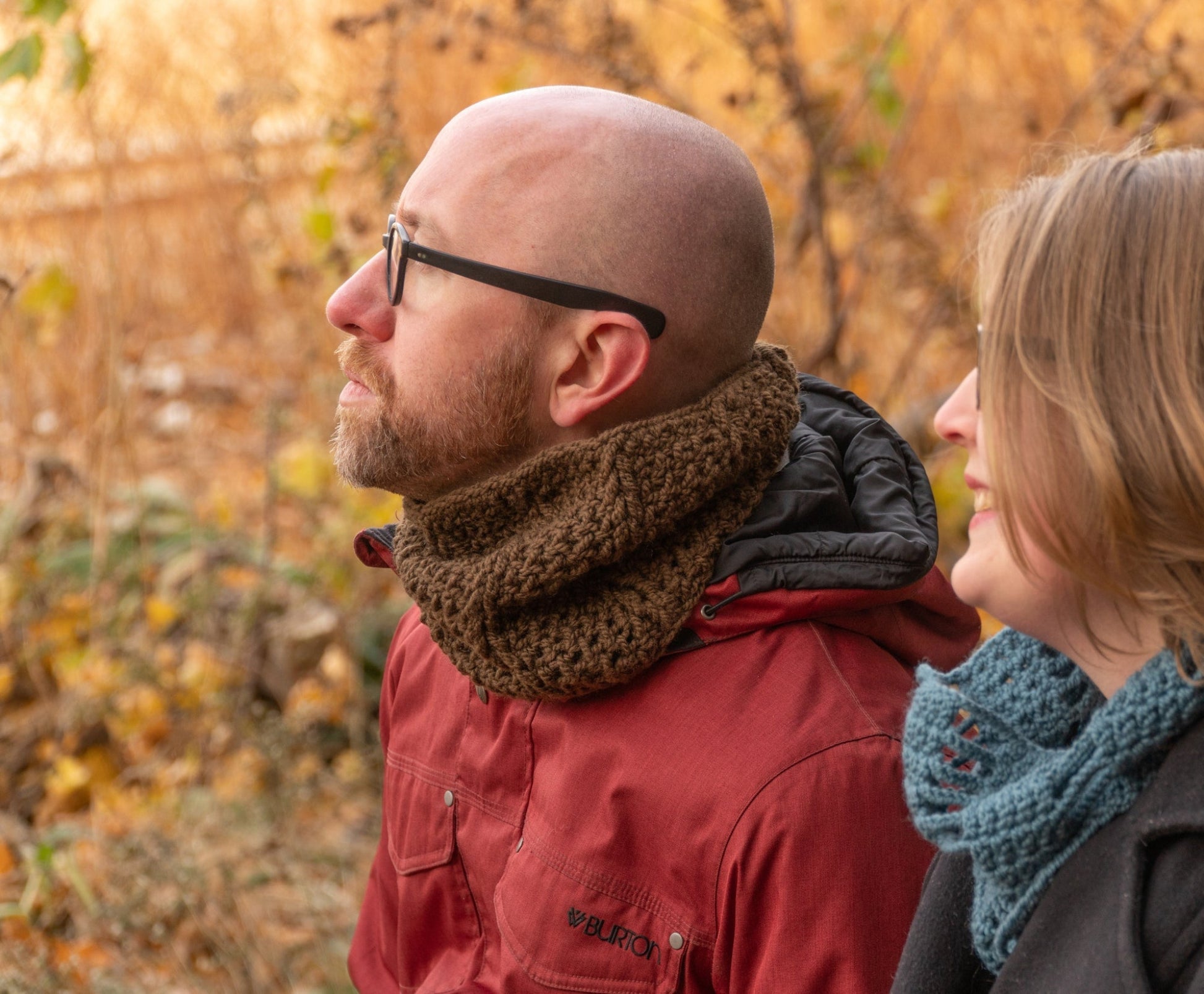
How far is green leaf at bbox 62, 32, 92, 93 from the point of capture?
94.5 inches

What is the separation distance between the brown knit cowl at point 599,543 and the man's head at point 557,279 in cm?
9

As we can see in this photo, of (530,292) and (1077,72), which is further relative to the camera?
(1077,72)

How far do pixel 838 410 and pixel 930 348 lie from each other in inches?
140

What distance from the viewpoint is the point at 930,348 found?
204 inches

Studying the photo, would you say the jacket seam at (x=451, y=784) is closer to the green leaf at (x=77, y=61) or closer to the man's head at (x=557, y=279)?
the man's head at (x=557, y=279)

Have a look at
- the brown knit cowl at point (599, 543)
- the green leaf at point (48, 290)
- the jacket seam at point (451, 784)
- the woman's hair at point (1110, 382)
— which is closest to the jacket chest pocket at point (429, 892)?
the jacket seam at point (451, 784)

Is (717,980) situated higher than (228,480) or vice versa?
(717,980)

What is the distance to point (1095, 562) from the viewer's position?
1071mm

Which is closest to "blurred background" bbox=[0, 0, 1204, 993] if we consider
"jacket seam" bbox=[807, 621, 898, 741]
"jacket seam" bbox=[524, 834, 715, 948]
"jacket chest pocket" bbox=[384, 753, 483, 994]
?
"jacket seam" bbox=[807, 621, 898, 741]

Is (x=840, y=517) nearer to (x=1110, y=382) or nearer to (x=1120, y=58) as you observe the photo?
(x=1110, y=382)

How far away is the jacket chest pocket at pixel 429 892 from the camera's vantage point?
5.70 ft

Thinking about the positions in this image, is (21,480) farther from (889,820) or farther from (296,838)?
(889,820)

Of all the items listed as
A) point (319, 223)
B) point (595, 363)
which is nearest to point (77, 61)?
point (319, 223)

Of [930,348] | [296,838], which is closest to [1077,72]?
[930,348]
